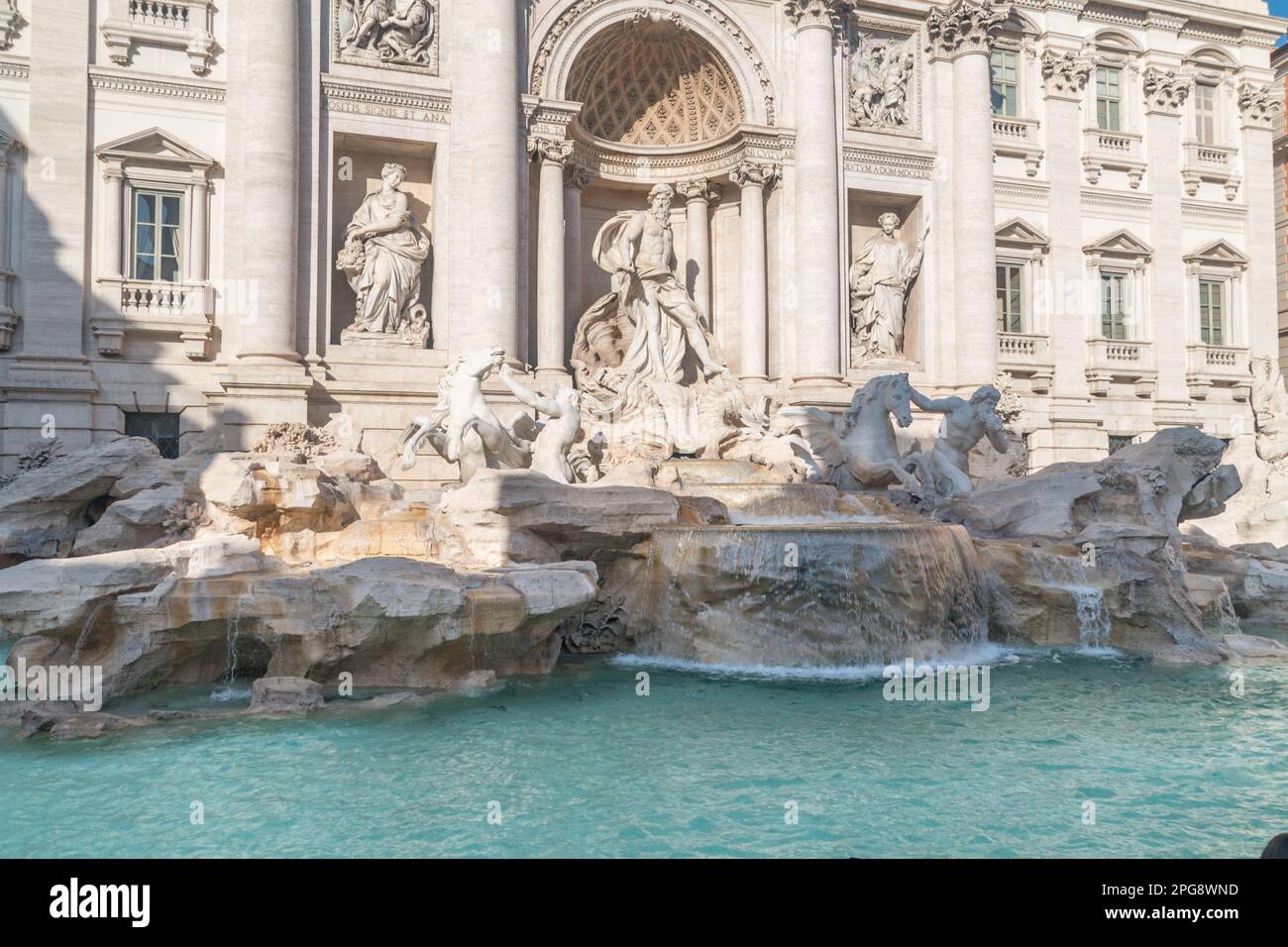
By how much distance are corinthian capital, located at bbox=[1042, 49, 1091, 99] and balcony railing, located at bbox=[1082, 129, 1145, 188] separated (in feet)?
3.18

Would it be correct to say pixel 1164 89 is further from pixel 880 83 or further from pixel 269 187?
pixel 269 187

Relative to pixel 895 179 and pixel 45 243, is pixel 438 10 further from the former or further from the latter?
pixel 895 179

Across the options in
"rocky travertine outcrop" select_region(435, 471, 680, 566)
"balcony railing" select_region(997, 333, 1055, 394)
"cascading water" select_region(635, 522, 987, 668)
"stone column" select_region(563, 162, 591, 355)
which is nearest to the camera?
"cascading water" select_region(635, 522, 987, 668)

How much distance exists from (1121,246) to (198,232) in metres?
18.6

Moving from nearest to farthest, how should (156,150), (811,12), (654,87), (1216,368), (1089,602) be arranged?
1. (1089,602)
2. (156,150)
3. (811,12)
4. (654,87)
5. (1216,368)

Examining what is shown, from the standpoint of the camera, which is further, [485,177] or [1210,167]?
[1210,167]

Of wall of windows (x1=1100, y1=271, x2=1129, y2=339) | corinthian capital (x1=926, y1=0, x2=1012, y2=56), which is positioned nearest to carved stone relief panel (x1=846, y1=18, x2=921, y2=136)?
corinthian capital (x1=926, y1=0, x2=1012, y2=56)

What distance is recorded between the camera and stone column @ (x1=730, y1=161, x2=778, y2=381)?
17219 millimetres

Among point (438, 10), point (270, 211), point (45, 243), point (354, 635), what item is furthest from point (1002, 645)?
point (45, 243)

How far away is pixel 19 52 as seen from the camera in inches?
541

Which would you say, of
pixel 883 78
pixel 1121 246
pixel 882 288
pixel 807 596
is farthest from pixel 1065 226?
pixel 807 596

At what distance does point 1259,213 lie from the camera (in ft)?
70.8

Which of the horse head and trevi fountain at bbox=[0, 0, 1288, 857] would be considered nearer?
trevi fountain at bbox=[0, 0, 1288, 857]

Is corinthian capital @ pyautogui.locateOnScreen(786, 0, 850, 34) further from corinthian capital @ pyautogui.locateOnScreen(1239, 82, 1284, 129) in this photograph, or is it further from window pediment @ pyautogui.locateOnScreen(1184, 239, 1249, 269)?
corinthian capital @ pyautogui.locateOnScreen(1239, 82, 1284, 129)
